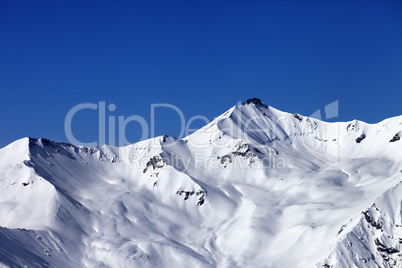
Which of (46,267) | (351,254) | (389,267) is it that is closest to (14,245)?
(46,267)

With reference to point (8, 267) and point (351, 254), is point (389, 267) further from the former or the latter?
point (8, 267)

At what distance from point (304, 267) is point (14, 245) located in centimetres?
8960

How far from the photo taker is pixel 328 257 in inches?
7717

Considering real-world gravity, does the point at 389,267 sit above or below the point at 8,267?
above

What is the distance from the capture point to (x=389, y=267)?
200 m

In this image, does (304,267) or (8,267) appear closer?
(8,267)

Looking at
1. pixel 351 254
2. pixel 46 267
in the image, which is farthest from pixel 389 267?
pixel 46 267

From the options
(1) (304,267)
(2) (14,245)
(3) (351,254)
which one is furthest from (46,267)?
(3) (351,254)

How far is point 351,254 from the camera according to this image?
199125 mm

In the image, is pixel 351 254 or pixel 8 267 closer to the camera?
pixel 8 267

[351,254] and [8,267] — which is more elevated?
[351,254]

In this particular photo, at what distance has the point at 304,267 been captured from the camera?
655ft

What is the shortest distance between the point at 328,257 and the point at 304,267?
8.52 m

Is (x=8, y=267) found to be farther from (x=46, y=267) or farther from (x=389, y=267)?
(x=389, y=267)
